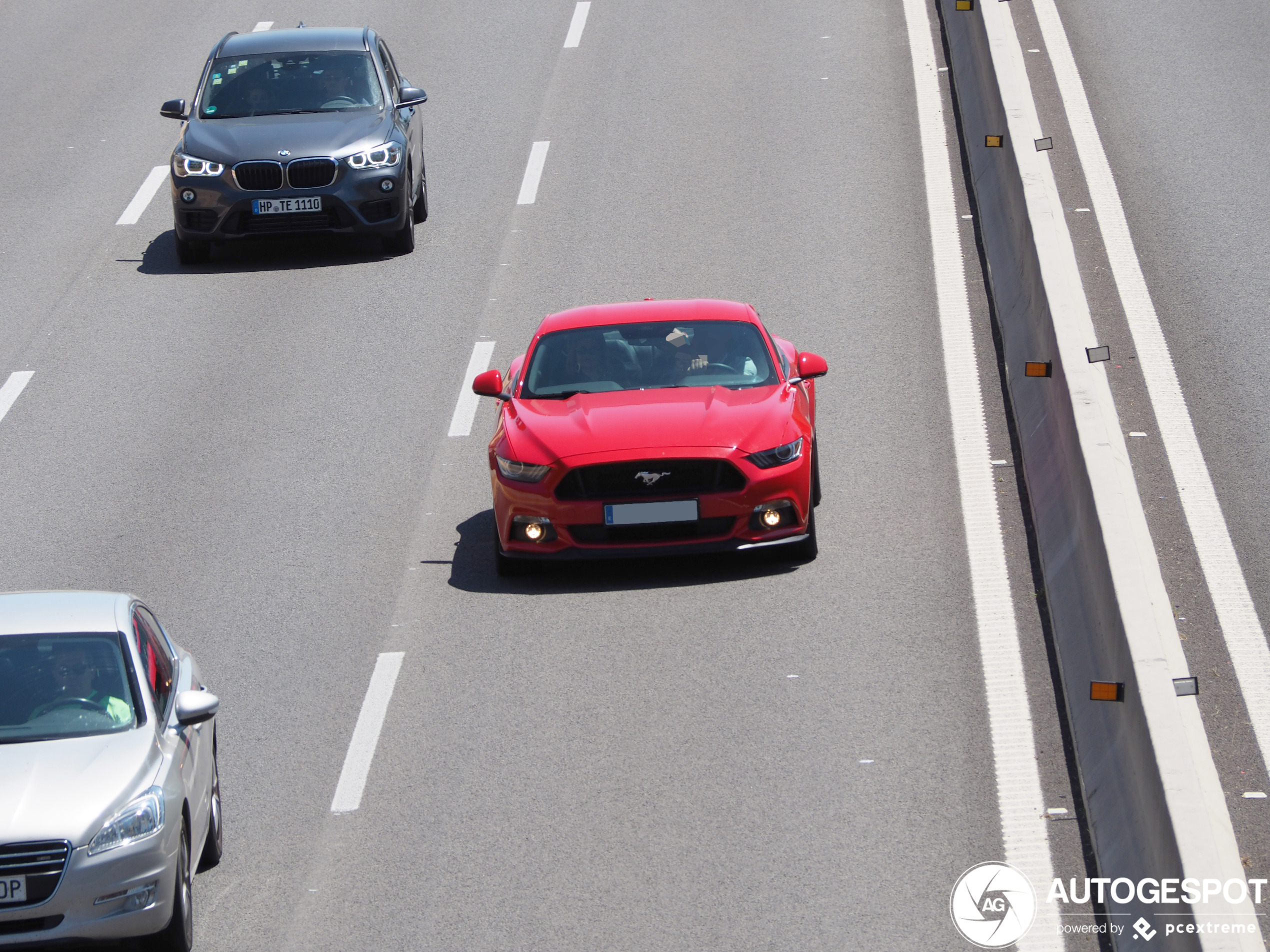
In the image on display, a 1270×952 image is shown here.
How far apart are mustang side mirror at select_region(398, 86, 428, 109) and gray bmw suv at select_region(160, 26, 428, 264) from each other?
15 millimetres

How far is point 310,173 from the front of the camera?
17562mm

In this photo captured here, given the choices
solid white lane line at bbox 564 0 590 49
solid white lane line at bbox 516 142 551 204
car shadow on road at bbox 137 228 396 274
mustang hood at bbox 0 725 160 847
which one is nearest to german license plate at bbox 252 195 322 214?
car shadow on road at bbox 137 228 396 274

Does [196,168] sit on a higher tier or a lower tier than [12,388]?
higher

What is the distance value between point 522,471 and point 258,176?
7.90 m

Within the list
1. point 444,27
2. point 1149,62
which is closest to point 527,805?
point 1149,62

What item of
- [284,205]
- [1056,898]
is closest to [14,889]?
[1056,898]

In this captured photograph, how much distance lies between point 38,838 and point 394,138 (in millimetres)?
12461

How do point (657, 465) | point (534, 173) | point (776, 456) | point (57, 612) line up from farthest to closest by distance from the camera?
1. point (534, 173)
2. point (776, 456)
3. point (657, 465)
4. point (57, 612)

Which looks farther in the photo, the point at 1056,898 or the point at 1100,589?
the point at 1100,589

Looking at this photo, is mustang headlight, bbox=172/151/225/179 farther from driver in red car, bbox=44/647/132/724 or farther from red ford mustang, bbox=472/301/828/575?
driver in red car, bbox=44/647/132/724

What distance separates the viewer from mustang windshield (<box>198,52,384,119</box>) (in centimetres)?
1844

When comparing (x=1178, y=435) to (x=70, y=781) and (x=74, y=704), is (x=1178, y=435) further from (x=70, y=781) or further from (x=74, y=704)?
(x=70, y=781)

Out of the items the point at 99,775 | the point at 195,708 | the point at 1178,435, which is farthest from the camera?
the point at 1178,435

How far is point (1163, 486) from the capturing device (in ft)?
37.4
